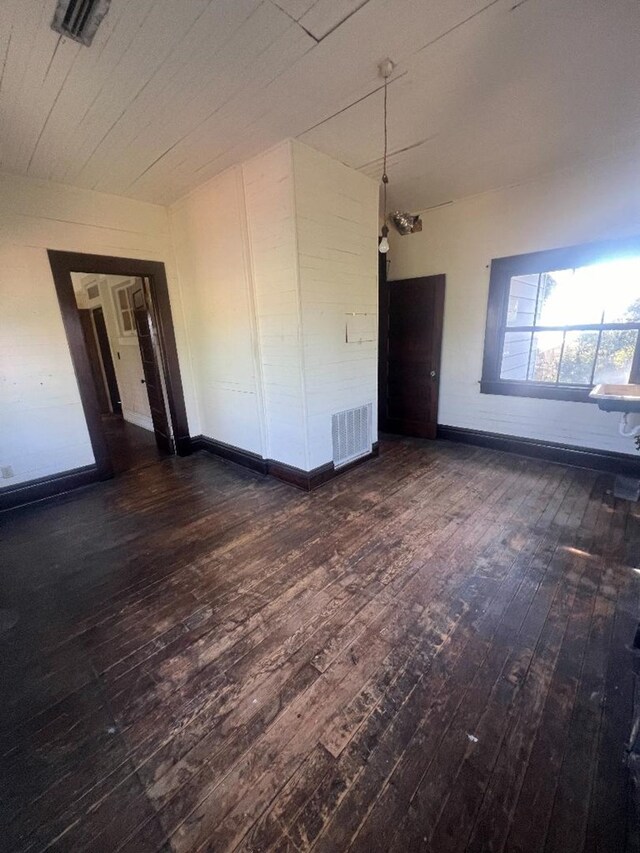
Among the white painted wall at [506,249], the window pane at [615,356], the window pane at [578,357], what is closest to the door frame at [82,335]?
the white painted wall at [506,249]

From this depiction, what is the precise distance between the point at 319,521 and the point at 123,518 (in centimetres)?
173

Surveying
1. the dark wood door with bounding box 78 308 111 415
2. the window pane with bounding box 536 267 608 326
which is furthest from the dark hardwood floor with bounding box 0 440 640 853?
the dark wood door with bounding box 78 308 111 415

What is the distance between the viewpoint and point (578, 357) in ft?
11.4

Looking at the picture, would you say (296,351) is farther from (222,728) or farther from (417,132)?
(222,728)

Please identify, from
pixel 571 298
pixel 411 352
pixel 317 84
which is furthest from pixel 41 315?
pixel 571 298

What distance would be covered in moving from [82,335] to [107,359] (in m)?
3.72

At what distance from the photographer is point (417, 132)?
2533 millimetres

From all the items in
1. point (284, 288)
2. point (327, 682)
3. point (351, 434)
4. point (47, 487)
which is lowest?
point (327, 682)

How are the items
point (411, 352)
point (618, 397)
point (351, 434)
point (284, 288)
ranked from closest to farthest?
point (618, 397)
point (284, 288)
point (351, 434)
point (411, 352)

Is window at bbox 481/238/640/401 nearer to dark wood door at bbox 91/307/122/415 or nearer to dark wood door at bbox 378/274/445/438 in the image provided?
dark wood door at bbox 378/274/445/438

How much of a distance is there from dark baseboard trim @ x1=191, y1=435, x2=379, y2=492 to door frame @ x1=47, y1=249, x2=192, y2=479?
21.5 inches

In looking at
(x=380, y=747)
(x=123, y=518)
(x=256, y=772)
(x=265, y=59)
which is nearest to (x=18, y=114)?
(x=265, y=59)

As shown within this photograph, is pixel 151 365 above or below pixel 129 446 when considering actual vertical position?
above

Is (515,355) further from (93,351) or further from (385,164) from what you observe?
(93,351)
